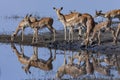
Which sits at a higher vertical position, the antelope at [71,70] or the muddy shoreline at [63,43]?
the muddy shoreline at [63,43]

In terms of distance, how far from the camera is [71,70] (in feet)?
71.9

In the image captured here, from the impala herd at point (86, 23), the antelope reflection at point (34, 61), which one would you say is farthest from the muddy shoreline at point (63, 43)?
the antelope reflection at point (34, 61)

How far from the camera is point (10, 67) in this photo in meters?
23.8

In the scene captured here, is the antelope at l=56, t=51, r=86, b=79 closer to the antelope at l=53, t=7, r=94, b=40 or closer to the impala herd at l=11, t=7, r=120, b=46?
the impala herd at l=11, t=7, r=120, b=46

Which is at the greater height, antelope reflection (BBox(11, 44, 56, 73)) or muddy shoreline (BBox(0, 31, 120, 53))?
muddy shoreline (BBox(0, 31, 120, 53))

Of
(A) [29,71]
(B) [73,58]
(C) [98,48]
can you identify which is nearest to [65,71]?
(A) [29,71]

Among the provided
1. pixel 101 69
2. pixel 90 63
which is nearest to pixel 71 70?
pixel 101 69

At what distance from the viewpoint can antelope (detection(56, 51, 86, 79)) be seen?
68.1 feet

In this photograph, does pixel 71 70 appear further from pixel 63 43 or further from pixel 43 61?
pixel 63 43

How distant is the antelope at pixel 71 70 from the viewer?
20.8m

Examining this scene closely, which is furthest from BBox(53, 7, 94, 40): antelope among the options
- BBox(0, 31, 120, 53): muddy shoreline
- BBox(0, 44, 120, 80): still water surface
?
BBox(0, 44, 120, 80): still water surface

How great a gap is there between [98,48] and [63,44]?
89.4 inches

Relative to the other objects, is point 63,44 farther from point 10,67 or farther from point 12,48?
point 10,67

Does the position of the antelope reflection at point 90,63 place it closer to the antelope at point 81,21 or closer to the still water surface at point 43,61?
the still water surface at point 43,61
